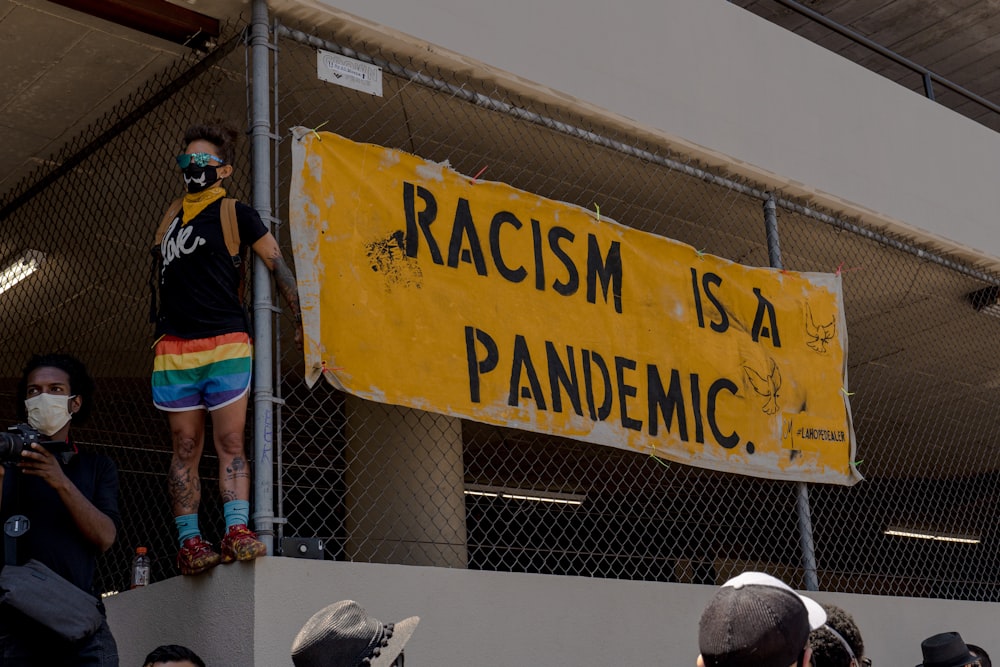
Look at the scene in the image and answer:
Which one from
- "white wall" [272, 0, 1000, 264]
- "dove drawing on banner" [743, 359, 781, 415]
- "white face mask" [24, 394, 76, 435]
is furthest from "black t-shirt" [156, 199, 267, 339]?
"dove drawing on banner" [743, 359, 781, 415]

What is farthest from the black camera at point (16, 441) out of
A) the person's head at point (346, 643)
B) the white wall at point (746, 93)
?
the white wall at point (746, 93)

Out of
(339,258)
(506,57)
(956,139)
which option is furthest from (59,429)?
(956,139)

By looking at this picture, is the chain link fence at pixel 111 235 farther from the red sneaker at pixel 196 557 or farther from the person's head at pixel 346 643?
the person's head at pixel 346 643

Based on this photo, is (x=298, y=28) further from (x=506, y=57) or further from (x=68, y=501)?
(x=68, y=501)

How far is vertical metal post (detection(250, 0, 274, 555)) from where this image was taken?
4215 millimetres

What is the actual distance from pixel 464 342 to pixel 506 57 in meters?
1.45

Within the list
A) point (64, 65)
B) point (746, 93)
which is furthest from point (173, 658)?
point (746, 93)

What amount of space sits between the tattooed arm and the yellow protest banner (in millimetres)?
58

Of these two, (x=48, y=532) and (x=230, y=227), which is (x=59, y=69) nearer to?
(x=230, y=227)

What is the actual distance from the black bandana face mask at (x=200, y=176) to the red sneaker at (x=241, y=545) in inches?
53.6

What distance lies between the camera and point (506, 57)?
5.62 metres

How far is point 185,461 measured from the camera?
4391mm

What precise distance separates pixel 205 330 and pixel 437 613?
144 cm

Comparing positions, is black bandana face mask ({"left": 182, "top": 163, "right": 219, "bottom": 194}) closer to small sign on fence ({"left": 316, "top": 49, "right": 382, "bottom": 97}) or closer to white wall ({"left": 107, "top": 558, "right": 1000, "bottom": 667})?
small sign on fence ({"left": 316, "top": 49, "right": 382, "bottom": 97})
